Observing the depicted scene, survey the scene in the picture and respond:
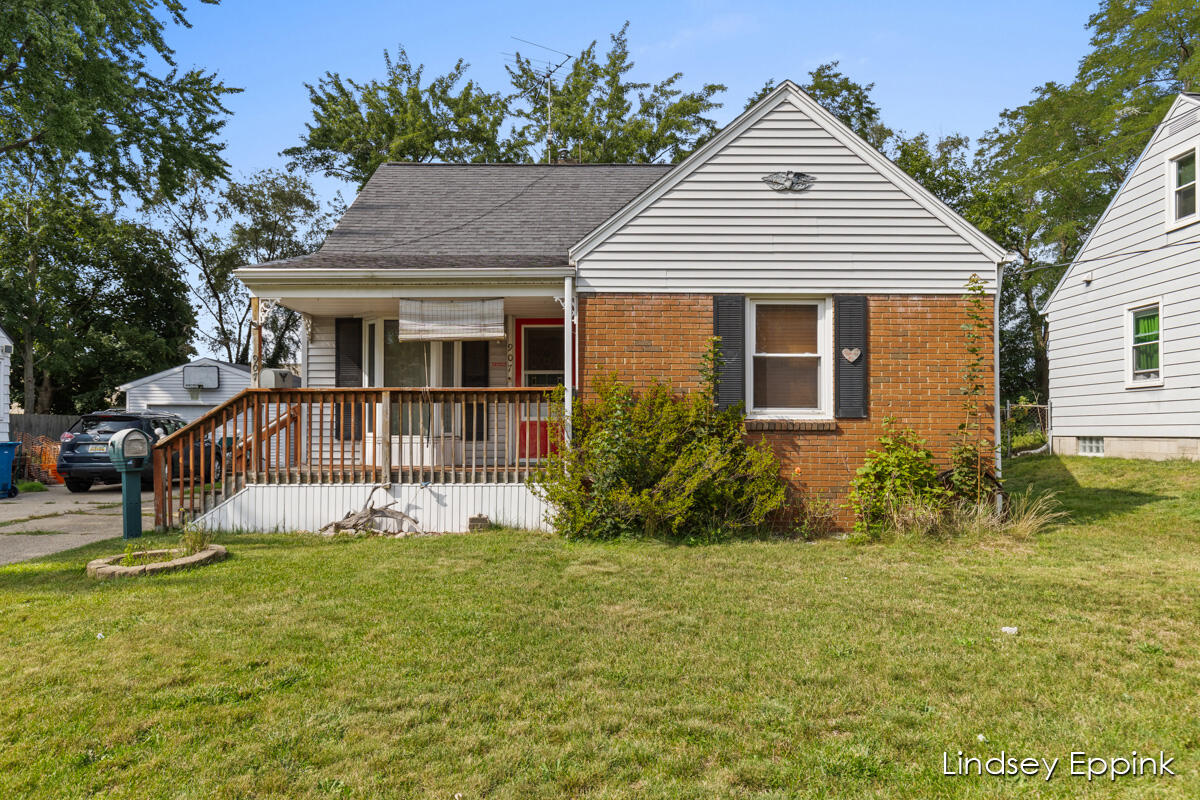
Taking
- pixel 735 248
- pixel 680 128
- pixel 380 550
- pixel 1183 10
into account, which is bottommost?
pixel 380 550

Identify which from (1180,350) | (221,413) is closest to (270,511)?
(221,413)

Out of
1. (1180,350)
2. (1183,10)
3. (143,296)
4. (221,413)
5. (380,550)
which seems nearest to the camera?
(380,550)

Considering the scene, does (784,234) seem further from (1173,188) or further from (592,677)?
(1173,188)

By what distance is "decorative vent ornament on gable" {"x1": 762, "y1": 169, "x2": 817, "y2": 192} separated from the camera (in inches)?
336

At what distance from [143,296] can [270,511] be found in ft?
98.7

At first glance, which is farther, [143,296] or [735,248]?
[143,296]

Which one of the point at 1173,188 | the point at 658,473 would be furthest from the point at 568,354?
the point at 1173,188

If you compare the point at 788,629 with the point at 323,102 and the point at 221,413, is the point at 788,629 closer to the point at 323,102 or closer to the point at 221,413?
the point at 221,413

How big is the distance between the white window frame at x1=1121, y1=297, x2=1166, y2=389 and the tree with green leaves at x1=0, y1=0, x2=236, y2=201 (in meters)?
19.8

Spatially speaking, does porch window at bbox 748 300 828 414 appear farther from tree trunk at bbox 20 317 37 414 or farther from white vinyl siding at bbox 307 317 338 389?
tree trunk at bbox 20 317 37 414

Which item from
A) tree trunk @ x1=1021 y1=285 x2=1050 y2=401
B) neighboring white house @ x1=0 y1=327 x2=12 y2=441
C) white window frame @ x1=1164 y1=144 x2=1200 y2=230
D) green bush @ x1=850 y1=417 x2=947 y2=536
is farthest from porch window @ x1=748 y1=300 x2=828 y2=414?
tree trunk @ x1=1021 y1=285 x2=1050 y2=401

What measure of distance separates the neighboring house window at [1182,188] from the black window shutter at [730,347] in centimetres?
931

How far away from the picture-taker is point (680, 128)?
25.7 meters

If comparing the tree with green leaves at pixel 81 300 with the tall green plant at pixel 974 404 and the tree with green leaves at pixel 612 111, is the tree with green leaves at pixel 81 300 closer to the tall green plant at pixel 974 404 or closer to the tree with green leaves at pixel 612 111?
the tree with green leaves at pixel 612 111
